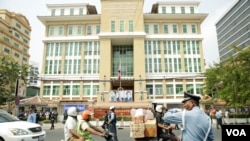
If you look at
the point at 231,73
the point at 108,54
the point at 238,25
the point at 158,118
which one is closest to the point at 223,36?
the point at 238,25

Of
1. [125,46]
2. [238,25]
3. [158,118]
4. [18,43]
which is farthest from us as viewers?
[238,25]

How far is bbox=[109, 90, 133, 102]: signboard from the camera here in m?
36.3

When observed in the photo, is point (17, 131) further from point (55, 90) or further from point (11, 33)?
point (11, 33)

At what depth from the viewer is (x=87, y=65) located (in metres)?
42.8

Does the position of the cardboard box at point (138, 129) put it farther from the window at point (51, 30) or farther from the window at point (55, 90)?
the window at point (51, 30)

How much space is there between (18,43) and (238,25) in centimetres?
6292

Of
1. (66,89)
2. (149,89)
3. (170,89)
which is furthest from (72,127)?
(66,89)

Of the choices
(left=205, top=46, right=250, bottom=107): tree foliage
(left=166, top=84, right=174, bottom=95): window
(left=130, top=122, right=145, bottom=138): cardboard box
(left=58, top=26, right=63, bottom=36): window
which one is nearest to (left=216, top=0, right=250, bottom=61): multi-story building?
(left=166, top=84, right=174, bottom=95): window

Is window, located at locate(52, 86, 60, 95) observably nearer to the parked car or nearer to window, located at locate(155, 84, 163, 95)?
window, located at locate(155, 84, 163, 95)

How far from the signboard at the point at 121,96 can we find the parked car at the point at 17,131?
94.2 feet

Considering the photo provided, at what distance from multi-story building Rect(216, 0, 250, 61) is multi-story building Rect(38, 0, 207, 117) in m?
25.3

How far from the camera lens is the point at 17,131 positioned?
23.1 feet

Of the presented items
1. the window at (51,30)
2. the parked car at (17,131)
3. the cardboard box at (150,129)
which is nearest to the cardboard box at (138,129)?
the cardboard box at (150,129)

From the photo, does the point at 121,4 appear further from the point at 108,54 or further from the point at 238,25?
the point at 238,25
